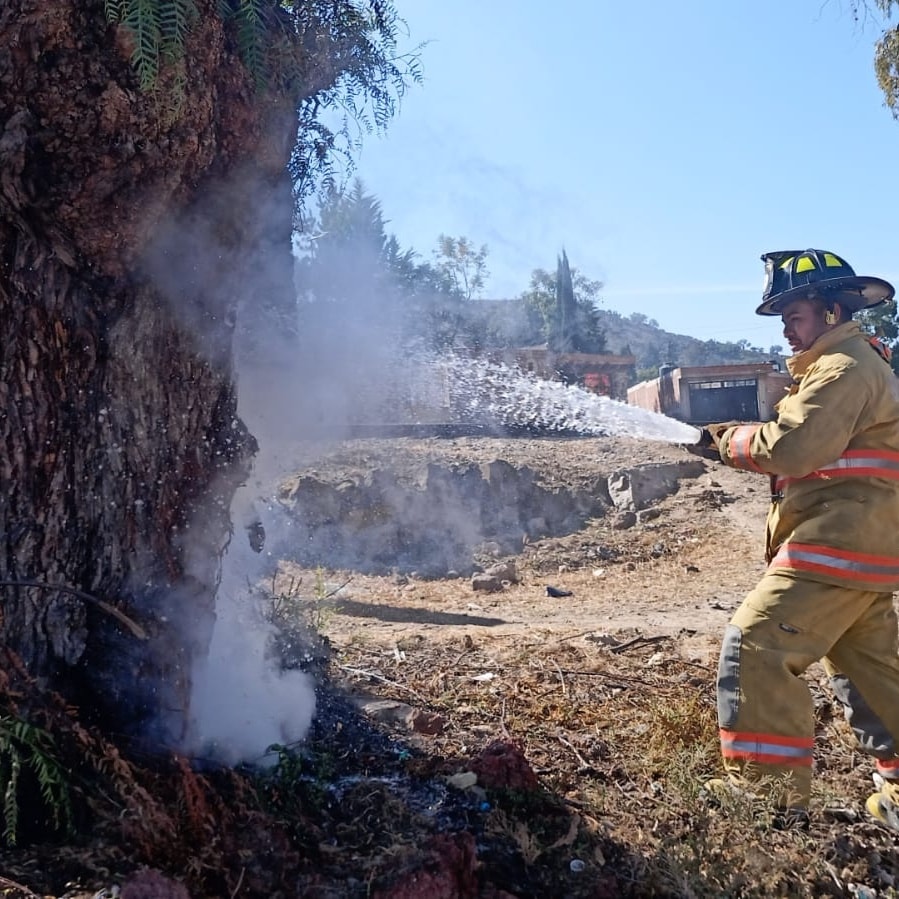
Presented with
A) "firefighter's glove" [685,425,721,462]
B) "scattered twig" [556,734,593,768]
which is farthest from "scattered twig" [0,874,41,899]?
"firefighter's glove" [685,425,721,462]

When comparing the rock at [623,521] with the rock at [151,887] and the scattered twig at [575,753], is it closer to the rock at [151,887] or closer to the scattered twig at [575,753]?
the scattered twig at [575,753]

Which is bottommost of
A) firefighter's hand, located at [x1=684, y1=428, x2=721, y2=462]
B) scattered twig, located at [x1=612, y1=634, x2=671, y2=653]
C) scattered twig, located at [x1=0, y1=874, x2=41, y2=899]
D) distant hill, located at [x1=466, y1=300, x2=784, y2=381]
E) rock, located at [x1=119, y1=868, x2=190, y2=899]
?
scattered twig, located at [x1=612, y1=634, x2=671, y2=653]

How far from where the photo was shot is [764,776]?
2719 mm

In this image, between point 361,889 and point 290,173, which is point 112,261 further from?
Answer: point 361,889

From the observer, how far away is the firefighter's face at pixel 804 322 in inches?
130

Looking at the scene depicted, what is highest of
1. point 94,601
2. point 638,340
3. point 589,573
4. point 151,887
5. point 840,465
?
point 638,340

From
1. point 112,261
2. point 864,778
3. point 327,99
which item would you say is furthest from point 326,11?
point 864,778

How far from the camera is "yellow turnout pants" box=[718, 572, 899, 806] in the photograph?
111 inches

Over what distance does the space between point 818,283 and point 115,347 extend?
276 centimetres

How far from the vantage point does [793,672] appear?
290cm

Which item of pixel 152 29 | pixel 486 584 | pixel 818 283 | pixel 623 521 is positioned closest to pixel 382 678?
pixel 818 283

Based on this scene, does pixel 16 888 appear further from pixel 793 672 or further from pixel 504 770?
pixel 793 672

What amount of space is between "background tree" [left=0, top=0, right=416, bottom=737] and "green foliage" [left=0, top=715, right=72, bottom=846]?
0.30 meters

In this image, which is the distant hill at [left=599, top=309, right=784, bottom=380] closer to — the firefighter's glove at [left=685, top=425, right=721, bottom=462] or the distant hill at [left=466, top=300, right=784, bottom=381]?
the distant hill at [left=466, top=300, right=784, bottom=381]
